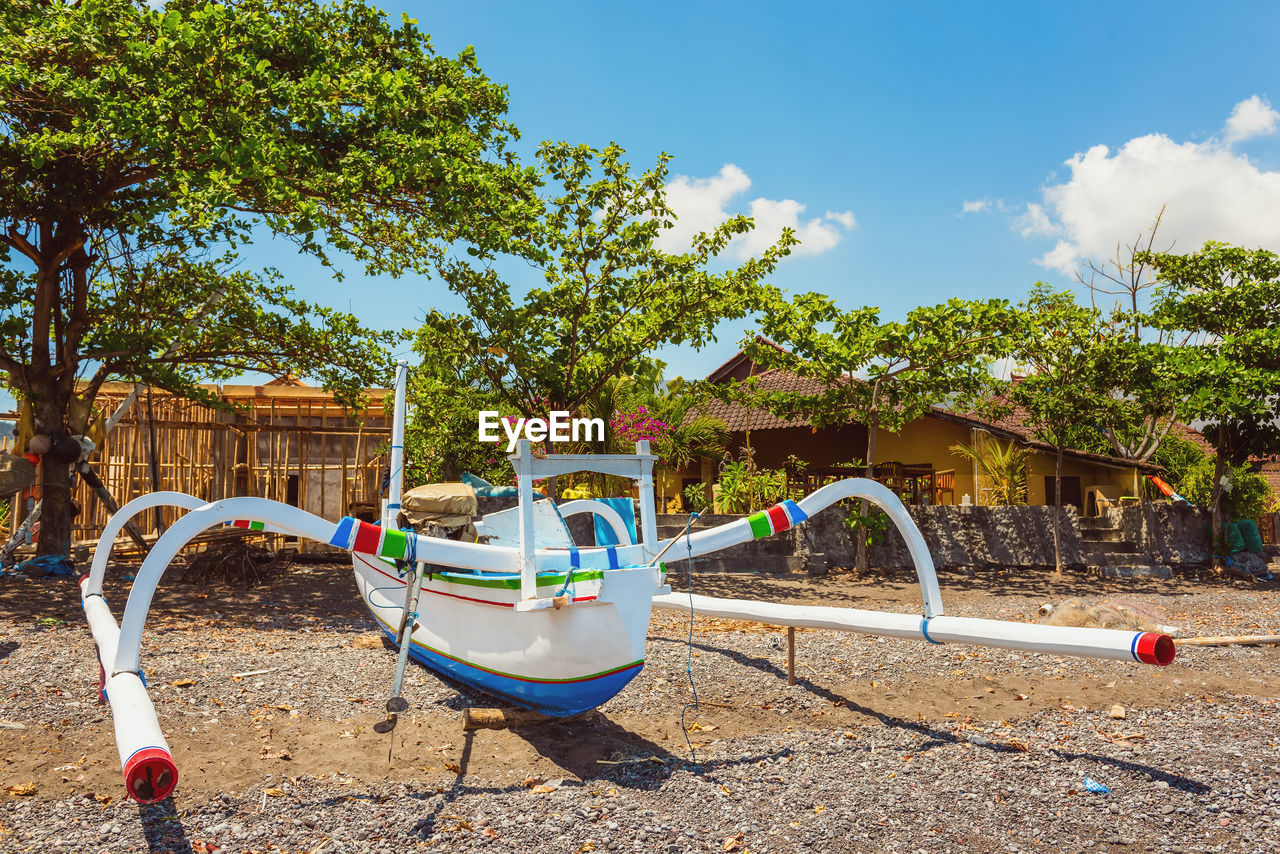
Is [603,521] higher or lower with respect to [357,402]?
lower

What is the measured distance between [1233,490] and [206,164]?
1973 cm

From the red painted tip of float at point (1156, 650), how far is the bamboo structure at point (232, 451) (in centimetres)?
1176

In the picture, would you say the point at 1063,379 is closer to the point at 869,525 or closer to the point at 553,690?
the point at 869,525

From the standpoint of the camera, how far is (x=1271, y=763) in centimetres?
493

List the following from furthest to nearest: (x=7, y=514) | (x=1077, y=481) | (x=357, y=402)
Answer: (x=1077, y=481)
(x=7, y=514)
(x=357, y=402)

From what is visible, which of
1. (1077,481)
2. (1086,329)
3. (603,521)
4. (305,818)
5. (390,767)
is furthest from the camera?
(1077,481)

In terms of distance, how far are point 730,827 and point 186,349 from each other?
1169cm

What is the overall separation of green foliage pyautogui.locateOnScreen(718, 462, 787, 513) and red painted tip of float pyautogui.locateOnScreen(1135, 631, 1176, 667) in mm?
10794

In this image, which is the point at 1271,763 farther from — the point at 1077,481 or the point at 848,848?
the point at 1077,481

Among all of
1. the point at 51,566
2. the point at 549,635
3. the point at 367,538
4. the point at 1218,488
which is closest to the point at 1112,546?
the point at 1218,488

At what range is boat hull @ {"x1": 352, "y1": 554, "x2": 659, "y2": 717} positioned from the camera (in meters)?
4.89

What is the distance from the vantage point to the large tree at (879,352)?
1368 cm

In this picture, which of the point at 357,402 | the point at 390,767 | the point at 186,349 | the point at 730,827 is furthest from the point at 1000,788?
the point at 186,349

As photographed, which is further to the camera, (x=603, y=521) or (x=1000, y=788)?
(x=603, y=521)
